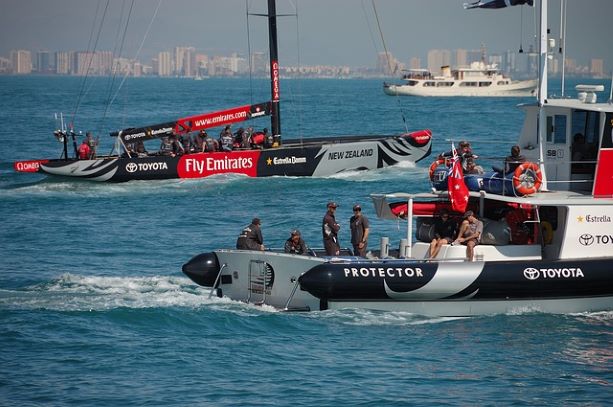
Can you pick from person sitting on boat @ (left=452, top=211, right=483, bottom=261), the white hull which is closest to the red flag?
person sitting on boat @ (left=452, top=211, right=483, bottom=261)

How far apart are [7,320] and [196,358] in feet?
13.0

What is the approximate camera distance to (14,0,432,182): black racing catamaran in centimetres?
3816

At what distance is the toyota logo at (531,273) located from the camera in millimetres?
19266

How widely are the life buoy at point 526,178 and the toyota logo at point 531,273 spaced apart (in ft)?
4.61

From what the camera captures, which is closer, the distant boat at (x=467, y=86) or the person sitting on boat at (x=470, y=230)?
the person sitting on boat at (x=470, y=230)

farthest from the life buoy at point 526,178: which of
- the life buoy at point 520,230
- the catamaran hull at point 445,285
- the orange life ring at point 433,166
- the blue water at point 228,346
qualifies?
the blue water at point 228,346

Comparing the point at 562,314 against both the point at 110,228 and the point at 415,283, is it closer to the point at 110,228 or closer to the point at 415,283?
the point at 415,283

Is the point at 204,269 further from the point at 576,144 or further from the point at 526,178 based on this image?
the point at 576,144

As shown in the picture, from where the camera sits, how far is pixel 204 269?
814 inches

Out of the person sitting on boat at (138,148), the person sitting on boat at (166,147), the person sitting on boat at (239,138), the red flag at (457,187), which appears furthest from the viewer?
the person sitting on boat at (138,148)

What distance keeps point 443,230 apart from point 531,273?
77.9 inches

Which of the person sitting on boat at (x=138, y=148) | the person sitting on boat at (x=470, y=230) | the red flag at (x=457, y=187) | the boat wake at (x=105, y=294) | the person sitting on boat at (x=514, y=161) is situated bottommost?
the boat wake at (x=105, y=294)

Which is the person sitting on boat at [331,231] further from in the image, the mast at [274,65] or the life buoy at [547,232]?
the mast at [274,65]

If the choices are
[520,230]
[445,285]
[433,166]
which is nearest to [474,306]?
[445,285]
